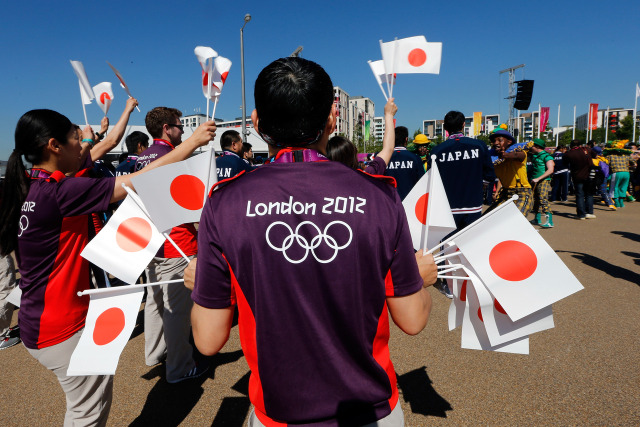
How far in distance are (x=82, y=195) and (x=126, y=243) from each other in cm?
31

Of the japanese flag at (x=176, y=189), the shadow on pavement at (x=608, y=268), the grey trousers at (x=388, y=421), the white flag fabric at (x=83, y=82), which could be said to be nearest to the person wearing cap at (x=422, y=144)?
the shadow on pavement at (x=608, y=268)

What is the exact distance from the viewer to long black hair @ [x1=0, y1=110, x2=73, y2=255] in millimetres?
1848

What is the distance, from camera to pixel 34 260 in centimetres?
183

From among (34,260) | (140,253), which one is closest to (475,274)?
(140,253)

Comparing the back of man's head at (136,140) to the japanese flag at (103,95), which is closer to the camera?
the japanese flag at (103,95)

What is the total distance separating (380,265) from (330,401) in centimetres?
40

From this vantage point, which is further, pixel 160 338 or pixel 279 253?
Result: pixel 160 338

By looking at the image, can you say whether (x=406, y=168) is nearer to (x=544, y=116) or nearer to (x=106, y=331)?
(x=106, y=331)

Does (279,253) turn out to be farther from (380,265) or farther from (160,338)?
(160,338)

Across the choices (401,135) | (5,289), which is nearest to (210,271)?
(5,289)

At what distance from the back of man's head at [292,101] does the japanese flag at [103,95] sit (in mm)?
3909

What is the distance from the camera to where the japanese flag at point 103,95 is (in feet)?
13.8

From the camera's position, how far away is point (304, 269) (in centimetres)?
98

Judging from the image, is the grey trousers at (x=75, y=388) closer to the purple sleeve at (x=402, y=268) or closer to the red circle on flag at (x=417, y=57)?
the purple sleeve at (x=402, y=268)
